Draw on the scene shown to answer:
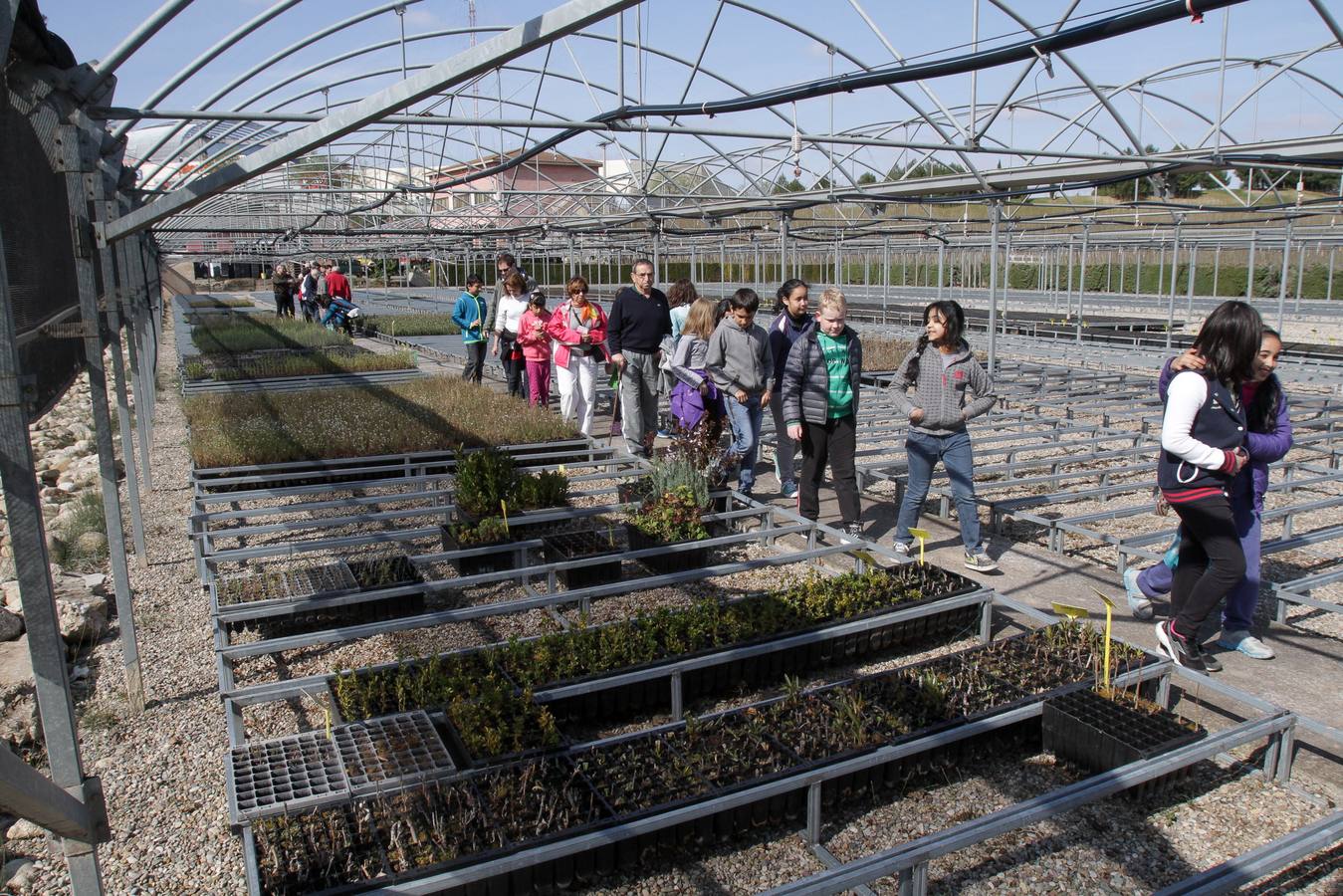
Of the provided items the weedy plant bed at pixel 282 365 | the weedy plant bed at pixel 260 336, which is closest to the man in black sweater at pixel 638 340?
the weedy plant bed at pixel 282 365

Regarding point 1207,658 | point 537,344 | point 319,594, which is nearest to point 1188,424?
point 1207,658

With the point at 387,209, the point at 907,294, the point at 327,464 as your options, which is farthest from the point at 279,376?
the point at 907,294

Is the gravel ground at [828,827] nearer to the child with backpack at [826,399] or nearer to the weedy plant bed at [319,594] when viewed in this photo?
the weedy plant bed at [319,594]

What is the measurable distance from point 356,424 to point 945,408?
563 centimetres

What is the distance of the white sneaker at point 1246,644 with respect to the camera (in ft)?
15.9

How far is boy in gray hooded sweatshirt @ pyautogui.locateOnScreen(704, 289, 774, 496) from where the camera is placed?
23.5 feet

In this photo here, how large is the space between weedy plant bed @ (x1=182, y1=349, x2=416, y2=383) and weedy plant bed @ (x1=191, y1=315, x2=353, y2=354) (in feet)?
3.95

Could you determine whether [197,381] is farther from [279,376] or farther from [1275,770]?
[1275,770]

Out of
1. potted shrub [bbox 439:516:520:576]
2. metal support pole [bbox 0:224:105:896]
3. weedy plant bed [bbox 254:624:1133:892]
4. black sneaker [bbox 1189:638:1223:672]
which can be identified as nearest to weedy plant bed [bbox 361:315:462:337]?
potted shrub [bbox 439:516:520:576]

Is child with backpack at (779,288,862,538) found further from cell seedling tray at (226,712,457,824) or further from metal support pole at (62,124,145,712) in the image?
metal support pole at (62,124,145,712)

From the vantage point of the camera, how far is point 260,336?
1747 centimetres

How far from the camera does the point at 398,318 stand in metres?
26.5

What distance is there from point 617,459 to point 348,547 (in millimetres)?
2351

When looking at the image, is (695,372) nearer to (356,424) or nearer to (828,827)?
(356,424)
